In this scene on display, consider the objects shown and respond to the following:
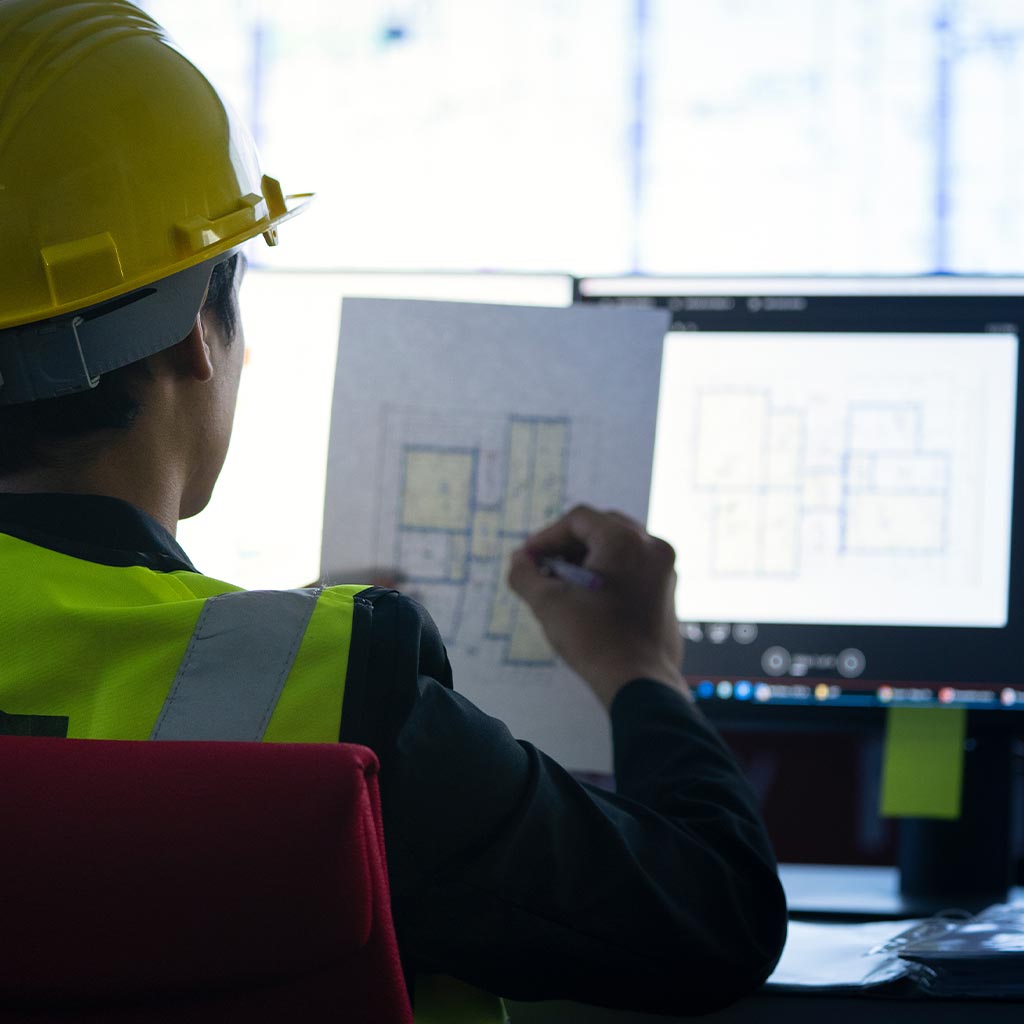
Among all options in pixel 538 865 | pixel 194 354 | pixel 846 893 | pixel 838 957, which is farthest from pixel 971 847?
pixel 194 354

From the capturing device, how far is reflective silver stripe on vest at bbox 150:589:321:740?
524 millimetres

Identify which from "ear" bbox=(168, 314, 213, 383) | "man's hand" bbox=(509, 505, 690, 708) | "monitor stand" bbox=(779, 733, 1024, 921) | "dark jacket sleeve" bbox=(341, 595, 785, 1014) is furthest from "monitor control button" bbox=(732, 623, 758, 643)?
"ear" bbox=(168, 314, 213, 383)

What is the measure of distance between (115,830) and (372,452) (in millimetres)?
722

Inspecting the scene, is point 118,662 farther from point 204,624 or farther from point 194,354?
point 194,354

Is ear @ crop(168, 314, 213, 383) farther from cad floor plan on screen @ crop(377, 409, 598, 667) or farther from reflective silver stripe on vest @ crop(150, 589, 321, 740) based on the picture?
cad floor plan on screen @ crop(377, 409, 598, 667)

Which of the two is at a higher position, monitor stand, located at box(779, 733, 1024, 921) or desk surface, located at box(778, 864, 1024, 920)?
monitor stand, located at box(779, 733, 1024, 921)

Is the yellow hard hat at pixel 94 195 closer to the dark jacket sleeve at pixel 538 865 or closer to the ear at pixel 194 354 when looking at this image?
the ear at pixel 194 354

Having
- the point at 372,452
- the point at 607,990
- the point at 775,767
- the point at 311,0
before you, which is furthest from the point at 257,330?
the point at 311,0

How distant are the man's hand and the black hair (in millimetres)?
432

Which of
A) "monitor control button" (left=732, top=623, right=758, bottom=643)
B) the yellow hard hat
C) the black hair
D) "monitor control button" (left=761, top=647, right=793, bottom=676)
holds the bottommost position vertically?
"monitor control button" (left=761, top=647, right=793, bottom=676)

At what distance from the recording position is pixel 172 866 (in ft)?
1.45

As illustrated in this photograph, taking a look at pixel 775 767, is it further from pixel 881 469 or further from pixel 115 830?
pixel 115 830

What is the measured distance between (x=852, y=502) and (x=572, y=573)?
0.28m

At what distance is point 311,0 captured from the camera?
3.30 m
